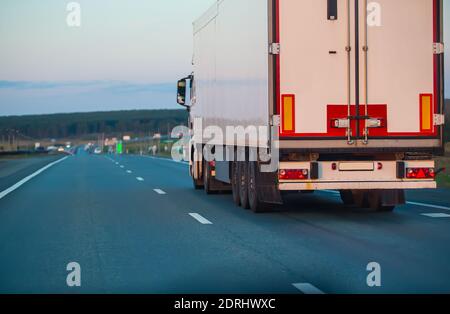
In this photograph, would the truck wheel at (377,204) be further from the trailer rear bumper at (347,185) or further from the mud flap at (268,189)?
the mud flap at (268,189)

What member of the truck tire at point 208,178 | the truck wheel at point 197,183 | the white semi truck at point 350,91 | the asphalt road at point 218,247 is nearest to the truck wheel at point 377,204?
the asphalt road at point 218,247

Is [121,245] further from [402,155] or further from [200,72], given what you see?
[200,72]

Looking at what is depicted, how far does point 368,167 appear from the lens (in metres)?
13.5

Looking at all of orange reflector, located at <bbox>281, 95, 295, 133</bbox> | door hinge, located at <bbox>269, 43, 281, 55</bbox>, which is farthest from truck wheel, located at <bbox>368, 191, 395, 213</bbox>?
door hinge, located at <bbox>269, 43, 281, 55</bbox>

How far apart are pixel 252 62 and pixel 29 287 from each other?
736 cm

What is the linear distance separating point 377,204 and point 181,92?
9549 mm

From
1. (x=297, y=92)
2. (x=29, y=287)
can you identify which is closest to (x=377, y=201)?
(x=297, y=92)

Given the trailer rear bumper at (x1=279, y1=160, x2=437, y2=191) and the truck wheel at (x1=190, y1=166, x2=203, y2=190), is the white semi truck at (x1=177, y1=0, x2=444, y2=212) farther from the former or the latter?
the truck wheel at (x1=190, y1=166, x2=203, y2=190)

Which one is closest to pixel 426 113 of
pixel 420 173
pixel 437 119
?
pixel 437 119

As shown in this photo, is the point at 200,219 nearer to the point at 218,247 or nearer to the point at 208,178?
the point at 218,247

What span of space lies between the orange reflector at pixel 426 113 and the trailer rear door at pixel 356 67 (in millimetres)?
15

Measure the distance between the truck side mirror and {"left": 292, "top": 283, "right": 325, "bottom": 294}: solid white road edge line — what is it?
626 inches

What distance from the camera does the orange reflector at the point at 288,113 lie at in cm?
1302

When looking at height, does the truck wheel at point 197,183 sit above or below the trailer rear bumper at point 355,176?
below
